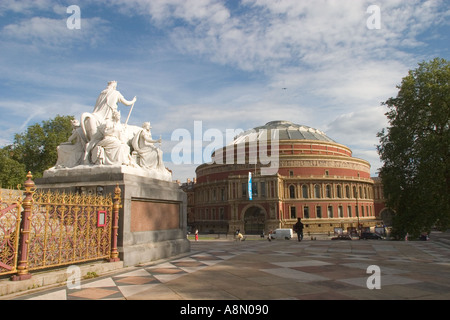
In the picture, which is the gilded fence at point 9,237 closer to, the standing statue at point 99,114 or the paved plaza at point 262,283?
the paved plaza at point 262,283

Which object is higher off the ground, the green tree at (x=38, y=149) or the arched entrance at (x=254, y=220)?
the green tree at (x=38, y=149)

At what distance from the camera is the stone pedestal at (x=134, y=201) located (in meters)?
8.66

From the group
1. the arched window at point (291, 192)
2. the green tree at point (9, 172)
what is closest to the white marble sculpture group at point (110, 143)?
the green tree at point (9, 172)

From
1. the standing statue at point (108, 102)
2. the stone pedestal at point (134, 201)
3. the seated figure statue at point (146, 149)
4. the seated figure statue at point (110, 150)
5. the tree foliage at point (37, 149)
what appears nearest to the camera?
the stone pedestal at point (134, 201)

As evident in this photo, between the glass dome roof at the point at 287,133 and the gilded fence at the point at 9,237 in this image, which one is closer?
the gilded fence at the point at 9,237

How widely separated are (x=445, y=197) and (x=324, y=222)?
1562 inches

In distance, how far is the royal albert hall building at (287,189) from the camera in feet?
180

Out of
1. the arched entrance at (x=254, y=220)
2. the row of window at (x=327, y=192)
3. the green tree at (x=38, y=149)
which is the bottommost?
the arched entrance at (x=254, y=220)

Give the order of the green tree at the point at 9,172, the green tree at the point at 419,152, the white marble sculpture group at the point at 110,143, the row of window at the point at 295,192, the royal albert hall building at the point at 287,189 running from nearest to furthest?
1. the white marble sculpture group at the point at 110,143
2. the green tree at the point at 419,152
3. the green tree at the point at 9,172
4. the row of window at the point at 295,192
5. the royal albert hall building at the point at 287,189

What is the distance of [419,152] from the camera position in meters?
17.9

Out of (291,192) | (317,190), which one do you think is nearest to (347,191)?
(317,190)

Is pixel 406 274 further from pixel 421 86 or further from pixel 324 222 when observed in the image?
pixel 324 222

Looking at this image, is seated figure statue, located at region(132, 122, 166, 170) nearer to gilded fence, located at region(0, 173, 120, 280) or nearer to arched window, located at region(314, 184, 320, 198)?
gilded fence, located at region(0, 173, 120, 280)
